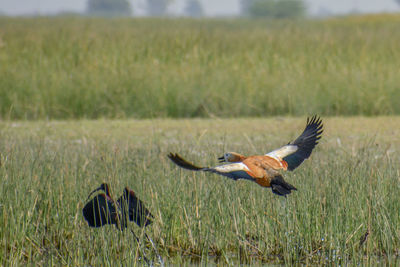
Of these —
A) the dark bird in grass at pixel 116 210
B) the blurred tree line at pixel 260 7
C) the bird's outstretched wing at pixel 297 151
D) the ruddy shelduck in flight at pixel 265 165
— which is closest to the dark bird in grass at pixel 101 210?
the dark bird in grass at pixel 116 210

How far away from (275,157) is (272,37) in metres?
7.93

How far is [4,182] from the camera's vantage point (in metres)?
3.59

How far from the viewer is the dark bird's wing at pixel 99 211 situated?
313 cm

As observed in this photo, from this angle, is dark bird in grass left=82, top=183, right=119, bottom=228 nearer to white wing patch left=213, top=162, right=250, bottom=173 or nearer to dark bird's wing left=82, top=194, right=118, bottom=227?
dark bird's wing left=82, top=194, right=118, bottom=227

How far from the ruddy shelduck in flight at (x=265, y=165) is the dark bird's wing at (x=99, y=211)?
64cm

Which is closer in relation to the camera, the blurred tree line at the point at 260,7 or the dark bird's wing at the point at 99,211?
the dark bird's wing at the point at 99,211

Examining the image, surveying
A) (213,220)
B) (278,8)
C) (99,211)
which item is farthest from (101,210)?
(278,8)

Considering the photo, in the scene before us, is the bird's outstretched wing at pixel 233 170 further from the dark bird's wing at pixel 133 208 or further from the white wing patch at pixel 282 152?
the dark bird's wing at pixel 133 208

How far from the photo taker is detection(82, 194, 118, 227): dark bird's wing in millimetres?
3129

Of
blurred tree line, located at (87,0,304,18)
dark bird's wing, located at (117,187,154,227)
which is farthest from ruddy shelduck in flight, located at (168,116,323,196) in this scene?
blurred tree line, located at (87,0,304,18)

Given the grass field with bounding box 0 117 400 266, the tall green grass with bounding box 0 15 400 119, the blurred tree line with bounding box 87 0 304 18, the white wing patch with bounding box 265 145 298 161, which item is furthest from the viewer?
the blurred tree line with bounding box 87 0 304 18

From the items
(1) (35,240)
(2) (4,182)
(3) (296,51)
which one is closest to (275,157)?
(1) (35,240)

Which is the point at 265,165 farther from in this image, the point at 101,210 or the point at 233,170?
the point at 101,210

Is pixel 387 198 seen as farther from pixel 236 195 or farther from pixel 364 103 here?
pixel 364 103
